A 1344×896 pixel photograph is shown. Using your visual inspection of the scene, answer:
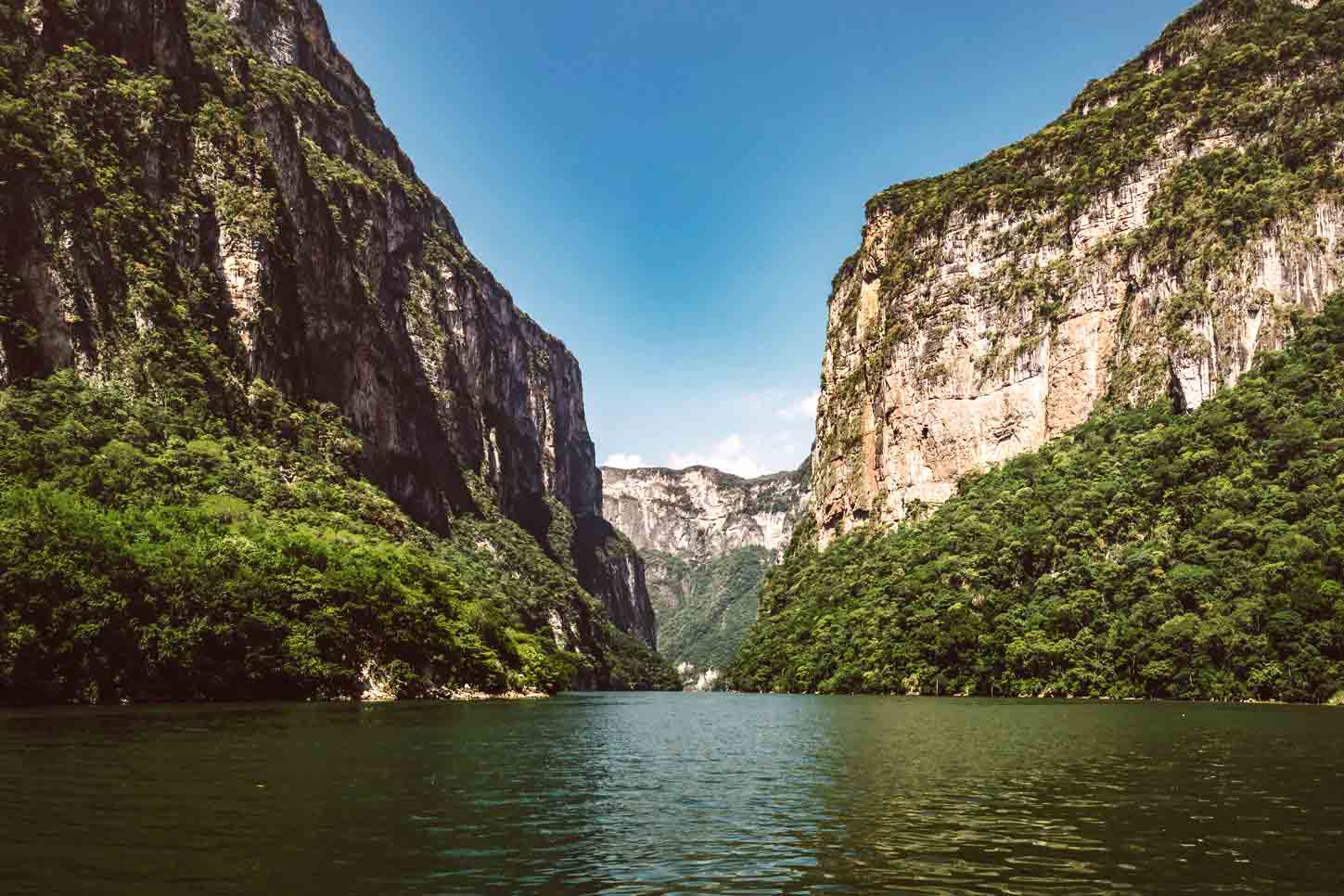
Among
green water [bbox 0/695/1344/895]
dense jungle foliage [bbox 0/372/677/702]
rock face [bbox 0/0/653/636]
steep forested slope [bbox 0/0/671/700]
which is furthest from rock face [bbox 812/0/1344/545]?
rock face [bbox 0/0/653/636]

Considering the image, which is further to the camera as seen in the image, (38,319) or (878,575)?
(878,575)

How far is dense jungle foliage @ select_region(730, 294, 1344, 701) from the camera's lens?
95.1 metres

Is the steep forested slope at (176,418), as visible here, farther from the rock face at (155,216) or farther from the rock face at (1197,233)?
the rock face at (1197,233)

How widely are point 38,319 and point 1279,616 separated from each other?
148m

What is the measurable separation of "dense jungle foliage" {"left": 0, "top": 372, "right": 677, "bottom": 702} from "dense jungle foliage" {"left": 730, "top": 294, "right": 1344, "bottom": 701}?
198 feet

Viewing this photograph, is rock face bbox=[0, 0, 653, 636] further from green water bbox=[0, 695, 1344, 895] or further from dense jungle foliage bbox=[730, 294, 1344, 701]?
dense jungle foliage bbox=[730, 294, 1344, 701]

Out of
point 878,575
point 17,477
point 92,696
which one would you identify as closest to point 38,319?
point 17,477

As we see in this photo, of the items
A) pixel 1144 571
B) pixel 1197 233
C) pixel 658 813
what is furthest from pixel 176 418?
pixel 1197 233

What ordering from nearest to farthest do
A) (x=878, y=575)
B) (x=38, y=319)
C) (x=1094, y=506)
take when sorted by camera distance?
(x=38, y=319) → (x=1094, y=506) → (x=878, y=575)

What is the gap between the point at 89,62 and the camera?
Answer: 5822 inches

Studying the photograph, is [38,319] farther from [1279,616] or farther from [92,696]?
[1279,616]

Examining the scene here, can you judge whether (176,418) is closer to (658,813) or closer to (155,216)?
(155,216)

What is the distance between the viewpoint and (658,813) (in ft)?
87.9

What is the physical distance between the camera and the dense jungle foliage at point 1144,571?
9512 cm
